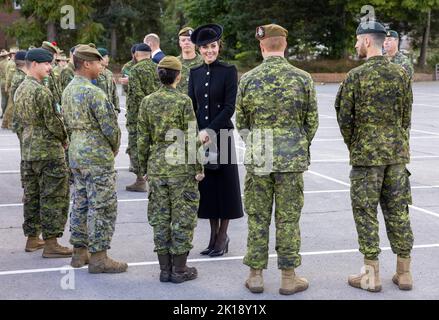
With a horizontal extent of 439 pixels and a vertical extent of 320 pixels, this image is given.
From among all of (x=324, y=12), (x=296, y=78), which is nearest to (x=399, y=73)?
(x=296, y=78)

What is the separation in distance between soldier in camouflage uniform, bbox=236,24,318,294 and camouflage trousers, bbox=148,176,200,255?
0.55 metres

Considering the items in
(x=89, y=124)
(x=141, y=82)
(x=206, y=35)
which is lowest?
(x=89, y=124)

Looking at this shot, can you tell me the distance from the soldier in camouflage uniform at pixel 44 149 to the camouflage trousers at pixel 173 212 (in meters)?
1.27

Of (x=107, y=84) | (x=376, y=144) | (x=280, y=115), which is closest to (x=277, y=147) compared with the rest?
(x=280, y=115)

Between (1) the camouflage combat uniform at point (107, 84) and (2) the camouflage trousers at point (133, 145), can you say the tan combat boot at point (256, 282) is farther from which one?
(1) the camouflage combat uniform at point (107, 84)

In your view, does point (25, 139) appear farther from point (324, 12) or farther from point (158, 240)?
point (324, 12)

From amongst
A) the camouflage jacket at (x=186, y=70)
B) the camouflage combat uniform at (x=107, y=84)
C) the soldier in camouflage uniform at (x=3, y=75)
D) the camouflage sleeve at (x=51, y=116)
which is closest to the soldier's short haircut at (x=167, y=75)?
the camouflage sleeve at (x=51, y=116)

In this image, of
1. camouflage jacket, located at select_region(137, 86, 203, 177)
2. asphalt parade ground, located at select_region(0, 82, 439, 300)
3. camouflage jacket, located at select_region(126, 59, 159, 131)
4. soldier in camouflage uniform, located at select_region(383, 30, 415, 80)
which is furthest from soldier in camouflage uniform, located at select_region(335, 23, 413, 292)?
camouflage jacket, located at select_region(126, 59, 159, 131)

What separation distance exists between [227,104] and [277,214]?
142 cm

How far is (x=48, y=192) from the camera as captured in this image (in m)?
6.82

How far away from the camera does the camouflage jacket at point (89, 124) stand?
6.13 m

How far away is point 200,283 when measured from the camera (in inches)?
238

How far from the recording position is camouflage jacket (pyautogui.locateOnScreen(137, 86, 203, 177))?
5.95m

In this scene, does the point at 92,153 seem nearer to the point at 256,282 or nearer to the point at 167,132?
the point at 167,132
